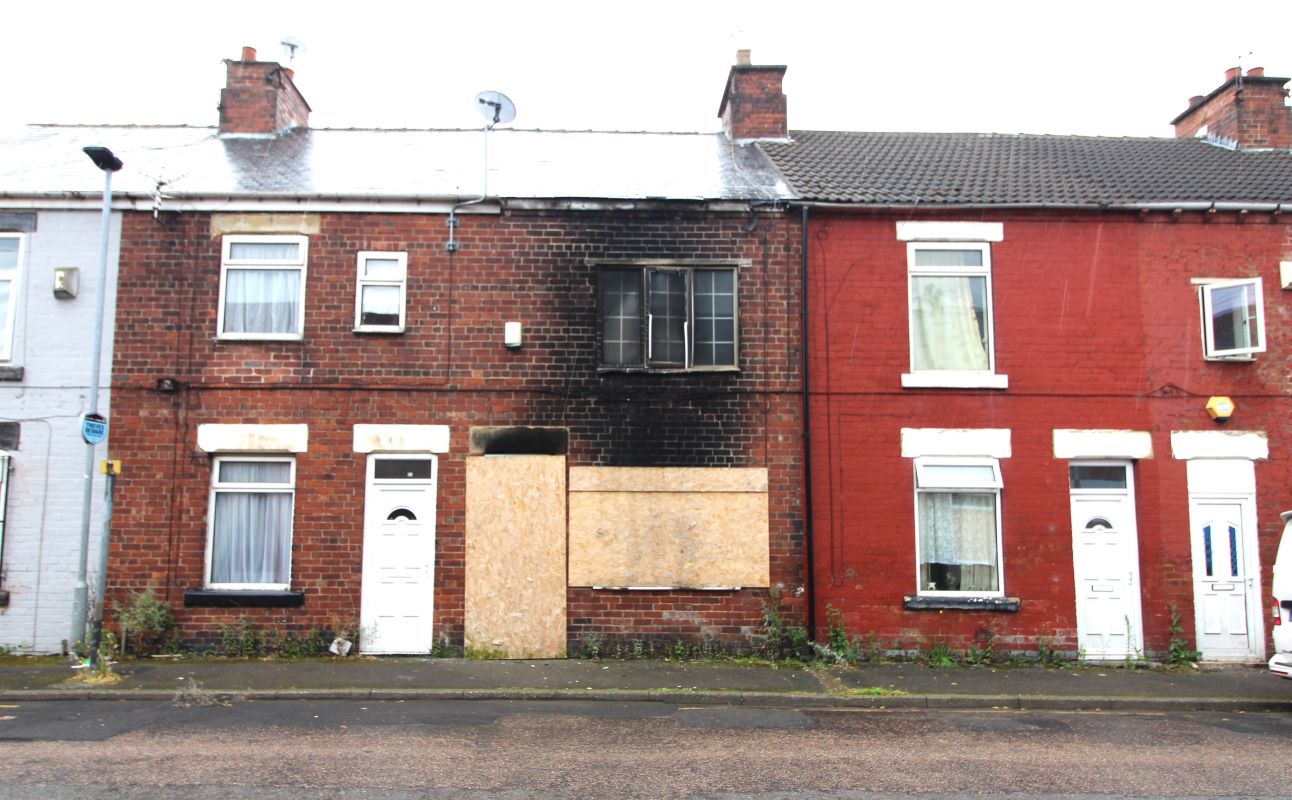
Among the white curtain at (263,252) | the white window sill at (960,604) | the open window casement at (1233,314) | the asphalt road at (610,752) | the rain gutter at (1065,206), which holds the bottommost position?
the asphalt road at (610,752)

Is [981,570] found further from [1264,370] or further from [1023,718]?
[1264,370]

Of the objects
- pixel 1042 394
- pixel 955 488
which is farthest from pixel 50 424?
pixel 1042 394

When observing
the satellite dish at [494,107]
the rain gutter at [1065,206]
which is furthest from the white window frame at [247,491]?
the rain gutter at [1065,206]

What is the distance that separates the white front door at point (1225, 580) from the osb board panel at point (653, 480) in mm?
5717

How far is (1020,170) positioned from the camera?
14.2 meters

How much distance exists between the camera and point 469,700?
32.5 ft

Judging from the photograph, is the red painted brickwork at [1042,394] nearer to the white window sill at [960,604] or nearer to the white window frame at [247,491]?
the white window sill at [960,604]

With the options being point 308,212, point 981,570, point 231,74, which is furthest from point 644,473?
point 231,74

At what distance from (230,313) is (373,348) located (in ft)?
6.45

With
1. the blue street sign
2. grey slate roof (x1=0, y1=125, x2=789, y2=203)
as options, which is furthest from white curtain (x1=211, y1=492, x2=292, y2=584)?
grey slate roof (x1=0, y1=125, x2=789, y2=203)

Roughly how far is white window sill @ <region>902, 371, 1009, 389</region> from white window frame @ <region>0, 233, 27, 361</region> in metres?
11.5

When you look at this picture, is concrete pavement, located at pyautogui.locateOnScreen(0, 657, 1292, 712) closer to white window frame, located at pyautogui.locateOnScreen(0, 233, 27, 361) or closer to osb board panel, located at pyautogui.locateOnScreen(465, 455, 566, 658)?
osb board panel, located at pyautogui.locateOnScreen(465, 455, 566, 658)

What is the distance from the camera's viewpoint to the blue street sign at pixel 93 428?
1080 centimetres

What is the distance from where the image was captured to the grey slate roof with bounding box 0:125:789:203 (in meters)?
12.9
